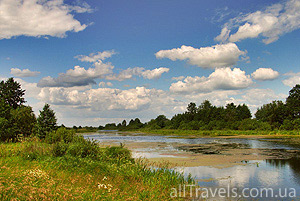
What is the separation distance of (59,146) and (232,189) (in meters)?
9.92

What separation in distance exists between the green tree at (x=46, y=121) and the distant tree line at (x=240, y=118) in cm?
5856

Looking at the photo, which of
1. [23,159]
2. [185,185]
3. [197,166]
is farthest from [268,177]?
[23,159]

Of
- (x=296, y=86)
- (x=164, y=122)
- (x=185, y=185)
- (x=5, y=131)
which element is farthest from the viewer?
(x=164, y=122)

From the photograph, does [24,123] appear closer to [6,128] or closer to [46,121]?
[6,128]

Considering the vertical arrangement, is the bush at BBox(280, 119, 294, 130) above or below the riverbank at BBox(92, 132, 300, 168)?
above

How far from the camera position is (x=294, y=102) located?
68375 mm

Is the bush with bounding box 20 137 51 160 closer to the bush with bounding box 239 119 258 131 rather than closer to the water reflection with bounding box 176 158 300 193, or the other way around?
the water reflection with bounding box 176 158 300 193

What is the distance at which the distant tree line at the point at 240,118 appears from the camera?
222 ft

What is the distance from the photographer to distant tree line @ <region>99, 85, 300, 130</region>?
67.6 m

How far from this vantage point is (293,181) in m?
12.8

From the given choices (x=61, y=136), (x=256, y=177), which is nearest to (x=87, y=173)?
(x=61, y=136)

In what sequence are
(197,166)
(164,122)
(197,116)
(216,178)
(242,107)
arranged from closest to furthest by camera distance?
(216,178) → (197,166) → (242,107) → (197,116) → (164,122)

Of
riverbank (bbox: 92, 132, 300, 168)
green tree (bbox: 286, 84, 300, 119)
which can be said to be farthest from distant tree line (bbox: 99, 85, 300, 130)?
riverbank (bbox: 92, 132, 300, 168)

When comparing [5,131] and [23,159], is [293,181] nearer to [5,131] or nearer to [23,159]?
[23,159]
